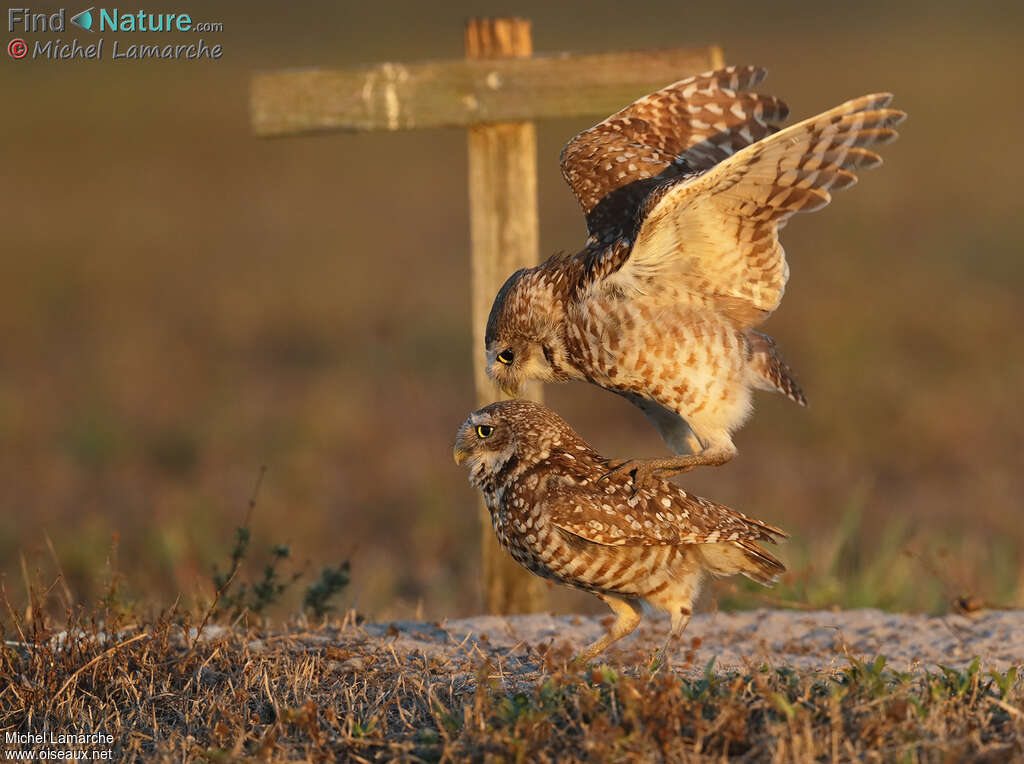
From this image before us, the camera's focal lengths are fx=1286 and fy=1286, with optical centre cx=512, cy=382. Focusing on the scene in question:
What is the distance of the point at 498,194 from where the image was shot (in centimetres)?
605

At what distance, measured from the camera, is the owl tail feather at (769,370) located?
502 cm

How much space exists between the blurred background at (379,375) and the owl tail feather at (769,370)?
992mm

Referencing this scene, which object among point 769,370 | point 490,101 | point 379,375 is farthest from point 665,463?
point 379,375

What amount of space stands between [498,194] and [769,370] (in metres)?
1.70

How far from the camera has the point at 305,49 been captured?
4488 centimetres

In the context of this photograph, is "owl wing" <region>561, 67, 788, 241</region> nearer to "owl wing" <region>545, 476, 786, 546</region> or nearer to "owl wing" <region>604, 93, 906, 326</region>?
"owl wing" <region>604, 93, 906, 326</region>

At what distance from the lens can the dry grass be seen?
11.6 ft

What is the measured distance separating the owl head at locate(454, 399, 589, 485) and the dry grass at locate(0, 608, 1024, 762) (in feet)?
2.46

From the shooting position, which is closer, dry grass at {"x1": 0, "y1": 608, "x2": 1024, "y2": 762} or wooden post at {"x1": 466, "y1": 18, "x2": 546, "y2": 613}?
dry grass at {"x1": 0, "y1": 608, "x2": 1024, "y2": 762}

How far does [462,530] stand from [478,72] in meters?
4.41

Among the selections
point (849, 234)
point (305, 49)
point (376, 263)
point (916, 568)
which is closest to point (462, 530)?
point (916, 568)

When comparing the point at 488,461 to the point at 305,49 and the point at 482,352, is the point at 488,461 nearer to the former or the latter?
the point at 482,352

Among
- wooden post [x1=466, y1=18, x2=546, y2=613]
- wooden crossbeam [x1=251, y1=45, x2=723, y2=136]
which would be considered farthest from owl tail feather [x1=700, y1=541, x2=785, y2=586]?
wooden crossbeam [x1=251, y1=45, x2=723, y2=136]

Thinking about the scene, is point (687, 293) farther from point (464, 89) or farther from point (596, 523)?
point (464, 89)
